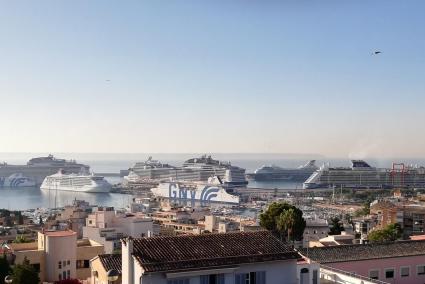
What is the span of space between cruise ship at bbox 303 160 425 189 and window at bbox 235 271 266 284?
239 feet

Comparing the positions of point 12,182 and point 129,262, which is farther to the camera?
point 12,182

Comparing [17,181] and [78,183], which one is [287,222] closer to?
[78,183]

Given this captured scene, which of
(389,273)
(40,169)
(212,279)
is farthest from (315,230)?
(40,169)

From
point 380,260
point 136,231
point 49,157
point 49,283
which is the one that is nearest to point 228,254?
point 380,260

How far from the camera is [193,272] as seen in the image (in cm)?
767

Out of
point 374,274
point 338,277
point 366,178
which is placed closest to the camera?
point 338,277

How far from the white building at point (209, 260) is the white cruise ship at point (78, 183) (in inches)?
2831

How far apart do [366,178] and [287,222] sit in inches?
2568

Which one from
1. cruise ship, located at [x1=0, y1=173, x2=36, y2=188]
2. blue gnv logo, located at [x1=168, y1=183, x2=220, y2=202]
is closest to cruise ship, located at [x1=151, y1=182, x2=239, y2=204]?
blue gnv logo, located at [x1=168, y1=183, x2=220, y2=202]

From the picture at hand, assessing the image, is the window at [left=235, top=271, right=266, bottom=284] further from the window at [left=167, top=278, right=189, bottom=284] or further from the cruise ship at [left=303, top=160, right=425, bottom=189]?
the cruise ship at [left=303, top=160, right=425, bottom=189]

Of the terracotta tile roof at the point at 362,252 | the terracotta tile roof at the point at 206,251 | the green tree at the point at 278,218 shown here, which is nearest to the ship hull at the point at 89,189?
the green tree at the point at 278,218

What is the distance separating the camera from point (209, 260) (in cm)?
782

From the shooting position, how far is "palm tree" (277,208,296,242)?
723 inches

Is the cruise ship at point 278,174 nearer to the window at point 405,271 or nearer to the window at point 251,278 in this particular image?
the window at point 405,271
